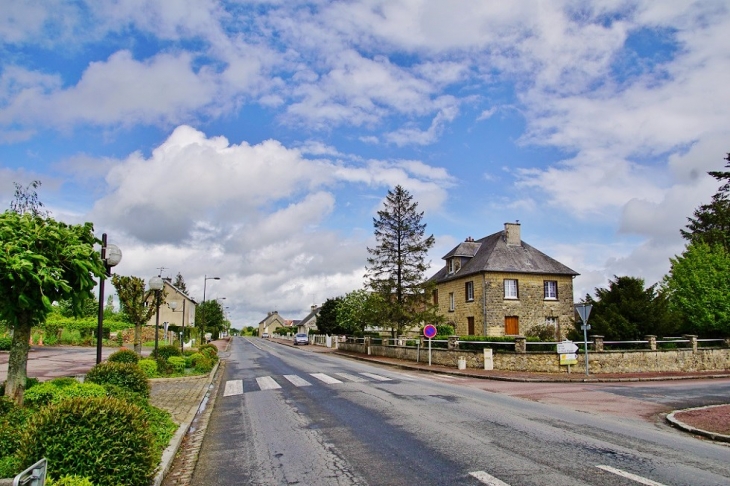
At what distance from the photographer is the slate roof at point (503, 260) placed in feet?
124

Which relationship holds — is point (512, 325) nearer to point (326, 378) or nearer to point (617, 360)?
point (617, 360)

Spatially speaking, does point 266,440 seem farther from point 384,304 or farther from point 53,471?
point 384,304

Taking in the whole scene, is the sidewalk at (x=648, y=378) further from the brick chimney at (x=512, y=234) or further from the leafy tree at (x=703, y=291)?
the brick chimney at (x=512, y=234)

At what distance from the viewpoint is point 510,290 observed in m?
37.7

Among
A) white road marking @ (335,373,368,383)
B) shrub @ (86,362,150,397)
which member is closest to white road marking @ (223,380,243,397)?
white road marking @ (335,373,368,383)

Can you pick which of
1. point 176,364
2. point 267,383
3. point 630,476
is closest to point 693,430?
point 630,476

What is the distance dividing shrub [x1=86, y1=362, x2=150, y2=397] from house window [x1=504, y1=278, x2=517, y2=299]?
3127cm

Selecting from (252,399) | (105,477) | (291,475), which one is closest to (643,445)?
(291,475)

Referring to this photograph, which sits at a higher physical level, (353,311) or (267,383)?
(353,311)

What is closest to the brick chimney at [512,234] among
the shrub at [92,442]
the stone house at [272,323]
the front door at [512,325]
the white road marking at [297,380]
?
the front door at [512,325]

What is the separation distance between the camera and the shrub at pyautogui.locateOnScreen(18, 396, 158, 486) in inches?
193

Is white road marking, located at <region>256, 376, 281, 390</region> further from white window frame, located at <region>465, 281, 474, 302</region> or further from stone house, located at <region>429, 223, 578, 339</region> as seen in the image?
white window frame, located at <region>465, 281, 474, 302</region>

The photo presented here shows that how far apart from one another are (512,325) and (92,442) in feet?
116

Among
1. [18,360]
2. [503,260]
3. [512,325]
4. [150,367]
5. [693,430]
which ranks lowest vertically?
[693,430]
